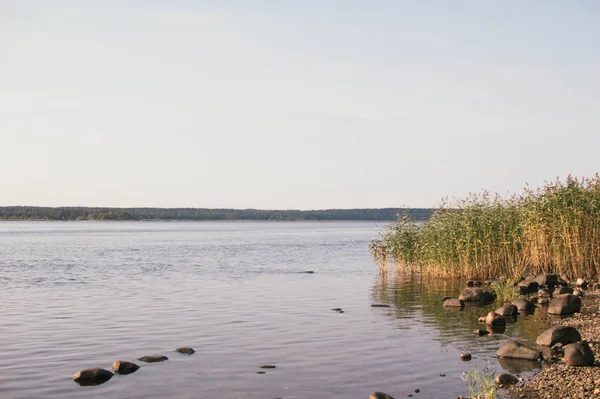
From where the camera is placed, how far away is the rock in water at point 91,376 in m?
16.9

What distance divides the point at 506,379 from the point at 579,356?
Result: 250 cm

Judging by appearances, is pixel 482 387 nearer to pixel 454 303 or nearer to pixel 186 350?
pixel 186 350

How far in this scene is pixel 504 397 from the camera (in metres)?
14.6

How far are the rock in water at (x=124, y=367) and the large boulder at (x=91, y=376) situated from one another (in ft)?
1.36

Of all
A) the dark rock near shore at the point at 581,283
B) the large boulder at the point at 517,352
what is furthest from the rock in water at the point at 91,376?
the dark rock near shore at the point at 581,283

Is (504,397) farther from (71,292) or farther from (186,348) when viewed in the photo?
(71,292)

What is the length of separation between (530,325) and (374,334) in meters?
5.84

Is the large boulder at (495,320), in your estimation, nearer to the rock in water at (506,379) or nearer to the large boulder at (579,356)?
the large boulder at (579,356)

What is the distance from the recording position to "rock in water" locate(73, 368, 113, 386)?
55.6 ft

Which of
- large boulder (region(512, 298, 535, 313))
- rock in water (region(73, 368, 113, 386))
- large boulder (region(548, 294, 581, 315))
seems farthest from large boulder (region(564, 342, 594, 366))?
rock in water (region(73, 368, 113, 386))

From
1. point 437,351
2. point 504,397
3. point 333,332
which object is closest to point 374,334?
point 333,332

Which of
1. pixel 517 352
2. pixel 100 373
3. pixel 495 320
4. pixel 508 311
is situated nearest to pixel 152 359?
pixel 100 373

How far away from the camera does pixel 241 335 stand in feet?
77.6

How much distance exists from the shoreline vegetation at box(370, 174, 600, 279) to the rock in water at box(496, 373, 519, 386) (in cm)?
2029
